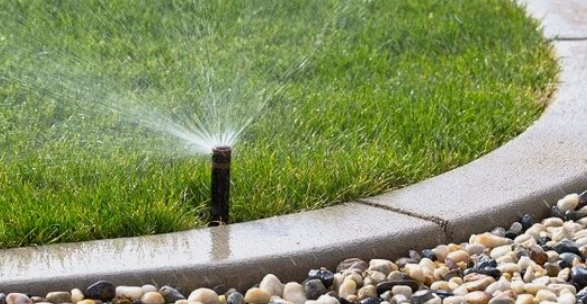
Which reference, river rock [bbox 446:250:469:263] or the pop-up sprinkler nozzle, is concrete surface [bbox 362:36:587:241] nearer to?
river rock [bbox 446:250:469:263]

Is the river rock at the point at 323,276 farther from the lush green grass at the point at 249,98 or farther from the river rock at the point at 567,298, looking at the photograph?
the river rock at the point at 567,298

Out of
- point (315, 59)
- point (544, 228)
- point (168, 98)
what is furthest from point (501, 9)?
point (544, 228)

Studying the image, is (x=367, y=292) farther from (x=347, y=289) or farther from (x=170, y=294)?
(x=170, y=294)

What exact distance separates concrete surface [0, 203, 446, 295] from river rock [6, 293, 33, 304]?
1.7 inches

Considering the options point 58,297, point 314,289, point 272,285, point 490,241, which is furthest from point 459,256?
point 58,297

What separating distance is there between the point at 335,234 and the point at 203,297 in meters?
0.49

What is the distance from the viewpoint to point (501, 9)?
5.84 m

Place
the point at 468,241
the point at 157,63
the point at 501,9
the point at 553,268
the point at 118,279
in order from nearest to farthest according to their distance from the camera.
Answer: the point at 118,279 < the point at 553,268 < the point at 468,241 < the point at 157,63 < the point at 501,9

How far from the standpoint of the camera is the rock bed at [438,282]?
2.96 meters

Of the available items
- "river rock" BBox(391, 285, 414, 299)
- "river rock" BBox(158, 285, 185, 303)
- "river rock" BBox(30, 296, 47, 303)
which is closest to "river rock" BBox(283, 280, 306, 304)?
"river rock" BBox(391, 285, 414, 299)

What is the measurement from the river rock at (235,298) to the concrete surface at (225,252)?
7cm

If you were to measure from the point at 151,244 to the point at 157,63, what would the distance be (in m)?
1.82

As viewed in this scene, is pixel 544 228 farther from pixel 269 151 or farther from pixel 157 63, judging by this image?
pixel 157 63

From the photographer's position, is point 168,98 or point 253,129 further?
point 168,98
